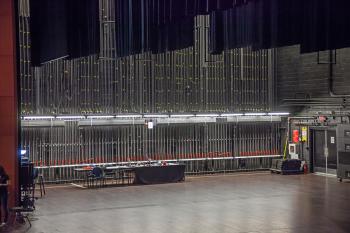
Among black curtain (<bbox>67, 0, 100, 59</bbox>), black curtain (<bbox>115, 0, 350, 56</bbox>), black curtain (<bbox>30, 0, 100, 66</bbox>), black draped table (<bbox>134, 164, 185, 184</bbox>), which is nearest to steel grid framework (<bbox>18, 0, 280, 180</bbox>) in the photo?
black draped table (<bbox>134, 164, 185, 184</bbox>)

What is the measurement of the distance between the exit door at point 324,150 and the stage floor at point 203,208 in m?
1.32

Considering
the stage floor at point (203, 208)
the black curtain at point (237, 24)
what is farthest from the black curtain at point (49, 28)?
the stage floor at point (203, 208)

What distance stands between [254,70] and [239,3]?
1072cm

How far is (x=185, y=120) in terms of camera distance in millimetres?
20719

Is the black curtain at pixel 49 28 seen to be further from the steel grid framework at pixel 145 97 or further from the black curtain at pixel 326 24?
the black curtain at pixel 326 24

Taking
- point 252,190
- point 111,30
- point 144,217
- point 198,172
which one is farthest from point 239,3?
point 198,172

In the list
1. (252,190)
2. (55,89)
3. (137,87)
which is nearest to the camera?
(252,190)

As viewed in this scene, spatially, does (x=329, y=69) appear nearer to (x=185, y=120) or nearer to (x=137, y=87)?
(x=185, y=120)

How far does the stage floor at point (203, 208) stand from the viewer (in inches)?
461

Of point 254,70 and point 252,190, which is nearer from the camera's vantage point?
point 252,190

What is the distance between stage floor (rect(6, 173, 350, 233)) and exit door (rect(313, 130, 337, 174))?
52.0 inches

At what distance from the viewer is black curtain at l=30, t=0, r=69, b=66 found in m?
13.3

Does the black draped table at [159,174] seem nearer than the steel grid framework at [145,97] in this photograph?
Yes

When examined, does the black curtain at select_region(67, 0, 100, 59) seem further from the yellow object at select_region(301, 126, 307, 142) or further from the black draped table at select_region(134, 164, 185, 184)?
the yellow object at select_region(301, 126, 307, 142)
